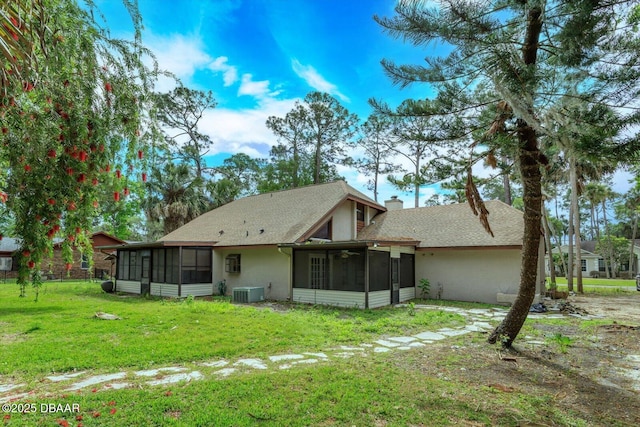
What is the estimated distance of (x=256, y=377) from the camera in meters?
4.62

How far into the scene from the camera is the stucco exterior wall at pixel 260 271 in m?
13.8

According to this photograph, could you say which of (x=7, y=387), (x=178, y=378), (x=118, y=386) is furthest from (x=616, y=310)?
(x=7, y=387)

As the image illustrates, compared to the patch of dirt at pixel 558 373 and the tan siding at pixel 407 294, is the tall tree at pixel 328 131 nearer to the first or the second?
the tan siding at pixel 407 294

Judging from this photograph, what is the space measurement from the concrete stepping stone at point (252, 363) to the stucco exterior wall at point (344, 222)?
981 centimetres

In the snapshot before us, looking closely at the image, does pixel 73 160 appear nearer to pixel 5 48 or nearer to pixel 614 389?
pixel 5 48

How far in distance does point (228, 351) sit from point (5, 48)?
511 centimetres

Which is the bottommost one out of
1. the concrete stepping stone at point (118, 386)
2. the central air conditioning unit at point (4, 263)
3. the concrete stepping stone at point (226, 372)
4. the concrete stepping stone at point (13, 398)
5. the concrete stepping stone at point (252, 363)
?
the concrete stepping stone at point (252, 363)

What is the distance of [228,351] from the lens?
19.5 feet

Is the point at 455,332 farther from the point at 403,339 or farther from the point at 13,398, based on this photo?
the point at 13,398

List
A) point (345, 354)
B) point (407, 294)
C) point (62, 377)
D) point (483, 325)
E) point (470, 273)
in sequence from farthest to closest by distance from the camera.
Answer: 1. point (407, 294)
2. point (470, 273)
3. point (483, 325)
4. point (345, 354)
5. point (62, 377)

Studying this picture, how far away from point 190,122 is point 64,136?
28.4m

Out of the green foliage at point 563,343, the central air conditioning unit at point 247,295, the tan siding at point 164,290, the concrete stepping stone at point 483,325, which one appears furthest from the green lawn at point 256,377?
the tan siding at point 164,290

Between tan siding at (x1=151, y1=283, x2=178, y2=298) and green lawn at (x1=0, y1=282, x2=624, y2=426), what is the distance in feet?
17.2

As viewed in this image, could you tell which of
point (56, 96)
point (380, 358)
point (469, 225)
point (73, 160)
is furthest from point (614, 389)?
point (469, 225)
